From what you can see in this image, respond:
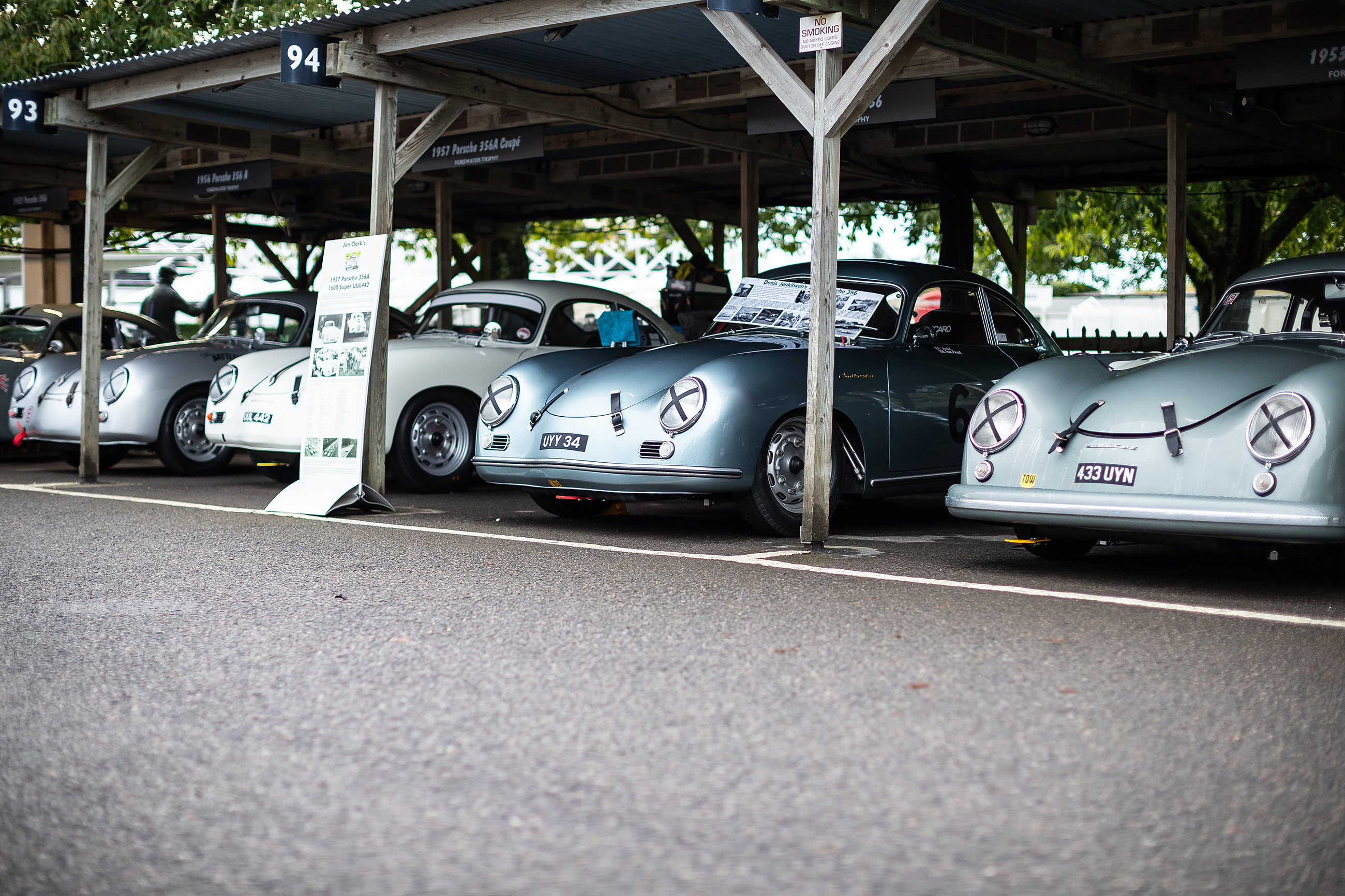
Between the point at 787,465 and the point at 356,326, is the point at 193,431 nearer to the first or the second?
the point at 356,326

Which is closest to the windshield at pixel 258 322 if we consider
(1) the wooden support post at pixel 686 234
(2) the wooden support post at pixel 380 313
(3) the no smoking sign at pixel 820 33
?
(2) the wooden support post at pixel 380 313

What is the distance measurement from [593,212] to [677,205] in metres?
2.13

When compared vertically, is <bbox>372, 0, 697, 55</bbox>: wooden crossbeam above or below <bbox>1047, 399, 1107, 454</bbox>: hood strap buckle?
above

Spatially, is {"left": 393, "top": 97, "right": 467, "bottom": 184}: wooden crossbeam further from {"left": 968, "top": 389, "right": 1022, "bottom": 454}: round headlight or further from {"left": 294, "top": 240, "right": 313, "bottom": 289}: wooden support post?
{"left": 294, "top": 240, "right": 313, "bottom": 289}: wooden support post

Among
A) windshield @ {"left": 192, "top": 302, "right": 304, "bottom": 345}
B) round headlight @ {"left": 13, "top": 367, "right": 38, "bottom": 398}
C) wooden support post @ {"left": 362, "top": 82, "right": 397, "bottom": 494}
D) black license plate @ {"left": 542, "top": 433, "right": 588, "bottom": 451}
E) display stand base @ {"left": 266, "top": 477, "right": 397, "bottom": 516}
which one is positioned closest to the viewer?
black license plate @ {"left": 542, "top": 433, "right": 588, "bottom": 451}

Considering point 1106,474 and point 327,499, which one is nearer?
point 1106,474

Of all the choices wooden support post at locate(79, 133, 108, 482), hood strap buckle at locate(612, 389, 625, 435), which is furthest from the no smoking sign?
wooden support post at locate(79, 133, 108, 482)

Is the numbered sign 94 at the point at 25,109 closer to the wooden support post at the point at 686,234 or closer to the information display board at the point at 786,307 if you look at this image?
the information display board at the point at 786,307

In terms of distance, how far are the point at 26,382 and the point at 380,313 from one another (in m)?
5.65

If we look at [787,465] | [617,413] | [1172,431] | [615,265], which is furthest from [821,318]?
[615,265]

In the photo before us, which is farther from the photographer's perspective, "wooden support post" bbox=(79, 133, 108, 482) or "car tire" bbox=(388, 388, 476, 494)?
"wooden support post" bbox=(79, 133, 108, 482)

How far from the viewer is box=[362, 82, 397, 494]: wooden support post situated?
949 cm

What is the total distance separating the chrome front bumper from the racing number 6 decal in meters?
2.04

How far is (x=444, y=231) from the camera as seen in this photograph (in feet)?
60.4
